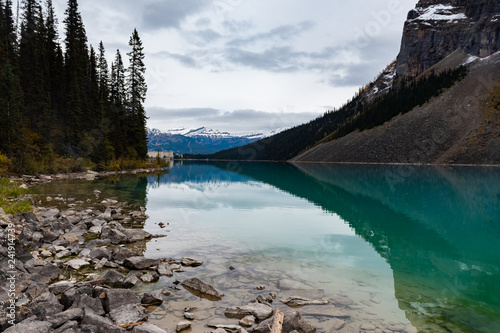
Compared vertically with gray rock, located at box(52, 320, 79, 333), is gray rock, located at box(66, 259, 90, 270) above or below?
below

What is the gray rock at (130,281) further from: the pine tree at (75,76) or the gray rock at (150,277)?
the pine tree at (75,76)

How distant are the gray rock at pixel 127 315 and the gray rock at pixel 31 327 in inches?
59.3

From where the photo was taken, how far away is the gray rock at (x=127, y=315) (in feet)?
23.5

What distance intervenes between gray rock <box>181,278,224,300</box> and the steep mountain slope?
389 ft

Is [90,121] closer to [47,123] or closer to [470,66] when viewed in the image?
[47,123]

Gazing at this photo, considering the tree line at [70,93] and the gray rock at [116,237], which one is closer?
the gray rock at [116,237]

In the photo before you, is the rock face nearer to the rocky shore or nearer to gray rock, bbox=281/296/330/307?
gray rock, bbox=281/296/330/307

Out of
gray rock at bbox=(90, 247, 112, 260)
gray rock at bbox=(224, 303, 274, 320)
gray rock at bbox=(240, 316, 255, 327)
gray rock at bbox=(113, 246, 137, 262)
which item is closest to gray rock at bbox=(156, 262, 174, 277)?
gray rock at bbox=(113, 246, 137, 262)

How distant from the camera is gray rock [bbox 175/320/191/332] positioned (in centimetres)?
734

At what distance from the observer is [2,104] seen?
3838 centimetres

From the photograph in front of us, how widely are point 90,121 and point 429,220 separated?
70.1 m

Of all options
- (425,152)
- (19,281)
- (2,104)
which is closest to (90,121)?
(2,104)

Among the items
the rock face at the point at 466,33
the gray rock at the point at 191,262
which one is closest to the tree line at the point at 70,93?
the gray rock at the point at 191,262

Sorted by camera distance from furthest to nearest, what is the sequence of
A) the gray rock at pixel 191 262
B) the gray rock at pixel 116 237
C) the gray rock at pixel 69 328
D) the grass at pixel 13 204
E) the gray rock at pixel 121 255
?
the grass at pixel 13 204 → the gray rock at pixel 116 237 → the gray rock at pixel 191 262 → the gray rock at pixel 121 255 → the gray rock at pixel 69 328
